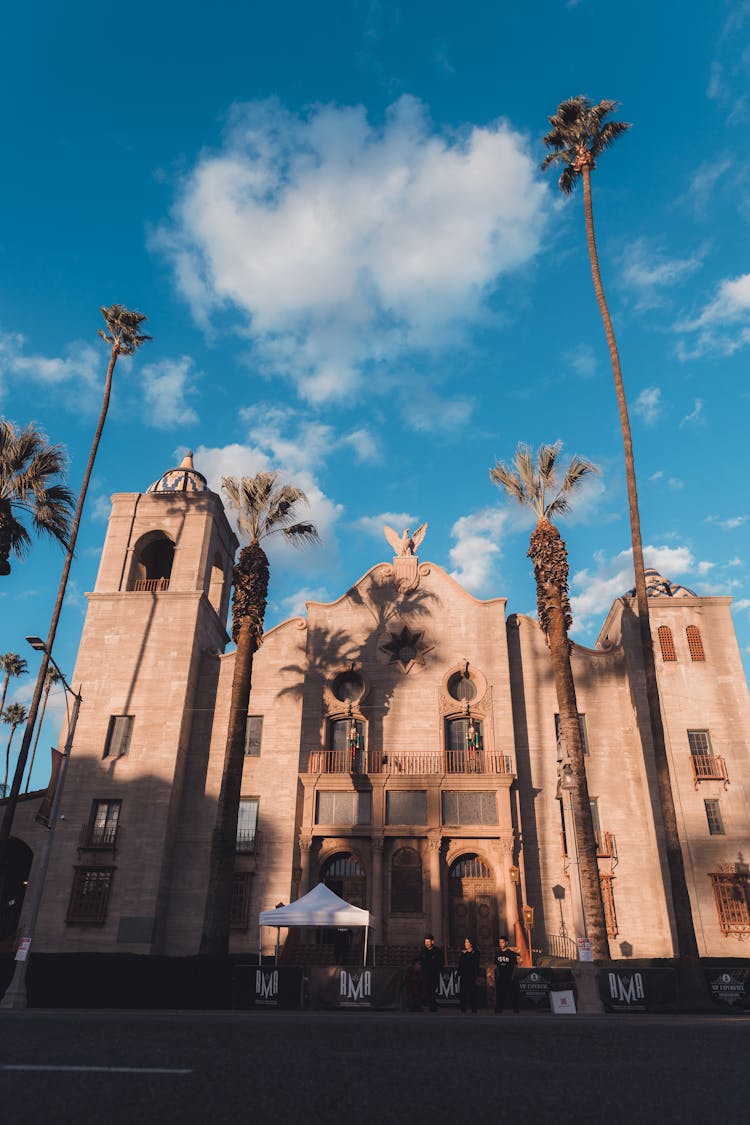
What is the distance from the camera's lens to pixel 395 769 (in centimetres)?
2989

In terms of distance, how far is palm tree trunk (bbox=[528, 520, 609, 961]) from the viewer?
22047mm

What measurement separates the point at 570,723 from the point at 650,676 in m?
2.97

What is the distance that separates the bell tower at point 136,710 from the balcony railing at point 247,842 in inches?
109

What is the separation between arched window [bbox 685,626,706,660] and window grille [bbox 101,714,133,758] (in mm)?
23747

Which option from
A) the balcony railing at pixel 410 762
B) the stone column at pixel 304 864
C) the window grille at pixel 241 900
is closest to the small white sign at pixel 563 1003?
the balcony railing at pixel 410 762

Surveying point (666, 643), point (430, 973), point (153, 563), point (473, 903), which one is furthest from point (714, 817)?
point (153, 563)

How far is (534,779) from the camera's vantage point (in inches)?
1185

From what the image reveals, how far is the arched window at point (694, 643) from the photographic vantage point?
31.4 metres

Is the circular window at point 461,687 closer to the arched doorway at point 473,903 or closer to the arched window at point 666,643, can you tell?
the arched doorway at point 473,903

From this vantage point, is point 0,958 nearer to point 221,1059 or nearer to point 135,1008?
point 135,1008

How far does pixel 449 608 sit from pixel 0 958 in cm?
2082

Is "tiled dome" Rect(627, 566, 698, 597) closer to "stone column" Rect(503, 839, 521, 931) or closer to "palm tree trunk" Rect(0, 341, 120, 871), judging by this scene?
"stone column" Rect(503, 839, 521, 931)

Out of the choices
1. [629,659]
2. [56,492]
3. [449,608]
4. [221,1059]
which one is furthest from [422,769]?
[221,1059]

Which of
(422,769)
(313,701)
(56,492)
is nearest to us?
(56,492)
